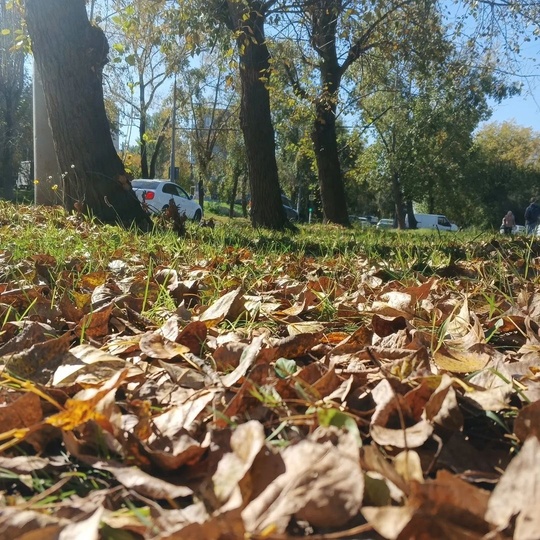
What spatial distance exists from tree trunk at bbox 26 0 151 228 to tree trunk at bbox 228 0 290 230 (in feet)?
14.5

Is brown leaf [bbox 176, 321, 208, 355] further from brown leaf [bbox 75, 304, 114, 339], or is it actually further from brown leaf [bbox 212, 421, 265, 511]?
brown leaf [bbox 212, 421, 265, 511]

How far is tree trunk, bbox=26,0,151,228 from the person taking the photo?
6273 mm

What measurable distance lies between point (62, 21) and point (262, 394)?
20.3ft

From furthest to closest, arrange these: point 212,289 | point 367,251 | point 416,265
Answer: point 367,251
point 416,265
point 212,289

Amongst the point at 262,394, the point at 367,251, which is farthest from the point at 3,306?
the point at 367,251

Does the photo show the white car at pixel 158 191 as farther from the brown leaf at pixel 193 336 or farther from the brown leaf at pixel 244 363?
the brown leaf at pixel 244 363

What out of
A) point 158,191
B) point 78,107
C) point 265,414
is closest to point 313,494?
point 265,414

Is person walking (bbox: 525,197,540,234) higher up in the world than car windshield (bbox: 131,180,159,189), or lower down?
lower down

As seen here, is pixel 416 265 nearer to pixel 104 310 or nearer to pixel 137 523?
pixel 104 310

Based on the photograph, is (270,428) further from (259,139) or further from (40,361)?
Result: (259,139)

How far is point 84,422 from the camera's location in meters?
1.18

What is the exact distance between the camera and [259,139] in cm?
1080

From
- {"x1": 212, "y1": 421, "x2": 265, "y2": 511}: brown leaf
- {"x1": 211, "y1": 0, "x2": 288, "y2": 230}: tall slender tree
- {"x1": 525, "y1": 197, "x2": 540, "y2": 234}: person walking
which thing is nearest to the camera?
{"x1": 212, "y1": 421, "x2": 265, "y2": 511}: brown leaf

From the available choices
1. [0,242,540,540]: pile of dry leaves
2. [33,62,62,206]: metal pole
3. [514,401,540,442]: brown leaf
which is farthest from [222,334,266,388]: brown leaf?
[33,62,62,206]: metal pole
